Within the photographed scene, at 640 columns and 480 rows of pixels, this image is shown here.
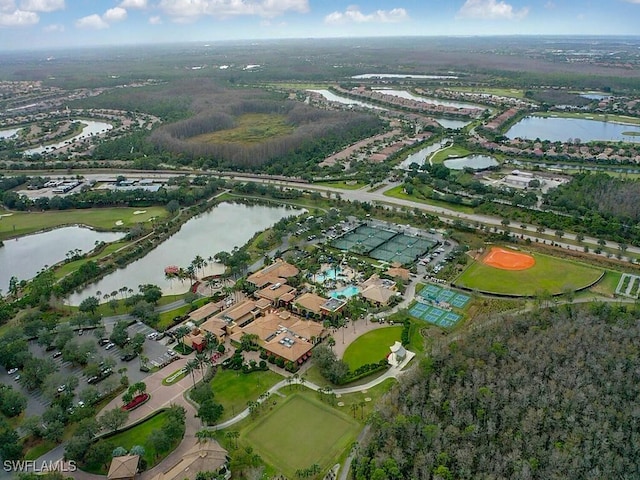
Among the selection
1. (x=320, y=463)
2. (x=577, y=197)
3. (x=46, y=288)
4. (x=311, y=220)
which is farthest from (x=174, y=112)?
(x=320, y=463)

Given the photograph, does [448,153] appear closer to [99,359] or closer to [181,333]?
[181,333]

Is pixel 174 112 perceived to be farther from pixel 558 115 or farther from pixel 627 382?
pixel 627 382

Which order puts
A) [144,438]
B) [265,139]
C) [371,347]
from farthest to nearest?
[265,139] < [371,347] < [144,438]

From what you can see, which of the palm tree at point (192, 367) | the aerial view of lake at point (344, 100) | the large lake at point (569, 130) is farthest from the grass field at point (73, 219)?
the aerial view of lake at point (344, 100)

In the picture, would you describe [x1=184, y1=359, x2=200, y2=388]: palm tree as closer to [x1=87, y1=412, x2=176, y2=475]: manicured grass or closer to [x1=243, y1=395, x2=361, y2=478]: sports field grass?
[x1=87, y1=412, x2=176, y2=475]: manicured grass

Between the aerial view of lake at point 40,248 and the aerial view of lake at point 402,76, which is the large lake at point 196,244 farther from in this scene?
the aerial view of lake at point 402,76

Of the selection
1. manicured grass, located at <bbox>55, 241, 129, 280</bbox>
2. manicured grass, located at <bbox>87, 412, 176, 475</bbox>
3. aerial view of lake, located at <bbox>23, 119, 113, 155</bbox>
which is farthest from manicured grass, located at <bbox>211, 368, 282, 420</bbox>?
aerial view of lake, located at <bbox>23, 119, 113, 155</bbox>

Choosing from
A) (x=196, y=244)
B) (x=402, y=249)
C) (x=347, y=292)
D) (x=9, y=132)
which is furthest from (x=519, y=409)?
(x=9, y=132)
